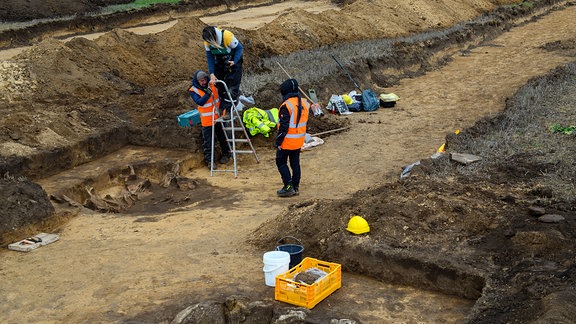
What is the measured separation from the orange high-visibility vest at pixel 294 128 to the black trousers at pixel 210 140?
2517 millimetres

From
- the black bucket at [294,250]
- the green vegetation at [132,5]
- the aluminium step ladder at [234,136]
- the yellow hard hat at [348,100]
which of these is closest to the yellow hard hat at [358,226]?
the black bucket at [294,250]

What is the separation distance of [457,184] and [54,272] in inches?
202

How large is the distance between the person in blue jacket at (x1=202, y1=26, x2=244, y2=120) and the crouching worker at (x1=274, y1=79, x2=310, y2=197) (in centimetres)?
214

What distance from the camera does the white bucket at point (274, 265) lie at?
6672mm

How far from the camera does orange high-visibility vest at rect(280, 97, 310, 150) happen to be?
9.62m

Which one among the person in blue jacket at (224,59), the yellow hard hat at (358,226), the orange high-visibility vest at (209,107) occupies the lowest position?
the yellow hard hat at (358,226)

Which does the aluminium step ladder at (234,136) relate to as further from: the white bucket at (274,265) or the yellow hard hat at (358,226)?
the white bucket at (274,265)

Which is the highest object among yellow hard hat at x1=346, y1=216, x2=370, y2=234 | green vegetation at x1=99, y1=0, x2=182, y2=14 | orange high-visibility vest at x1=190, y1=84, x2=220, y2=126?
green vegetation at x1=99, y1=0, x2=182, y2=14

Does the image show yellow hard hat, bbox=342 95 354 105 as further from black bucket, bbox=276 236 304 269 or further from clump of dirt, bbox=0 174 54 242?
black bucket, bbox=276 236 304 269

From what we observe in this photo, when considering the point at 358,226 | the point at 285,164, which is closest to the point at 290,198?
the point at 285,164

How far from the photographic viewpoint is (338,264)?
6.86 meters

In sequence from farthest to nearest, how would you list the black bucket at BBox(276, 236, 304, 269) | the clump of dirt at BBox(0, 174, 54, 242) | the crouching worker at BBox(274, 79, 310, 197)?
1. the crouching worker at BBox(274, 79, 310, 197)
2. the clump of dirt at BBox(0, 174, 54, 242)
3. the black bucket at BBox(276, 236, 304, 269)

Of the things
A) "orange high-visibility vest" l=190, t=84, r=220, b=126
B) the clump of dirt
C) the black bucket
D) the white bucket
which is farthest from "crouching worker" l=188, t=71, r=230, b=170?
the white bucket

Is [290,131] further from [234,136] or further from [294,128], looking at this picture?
Result: [234,136]
